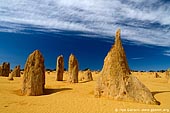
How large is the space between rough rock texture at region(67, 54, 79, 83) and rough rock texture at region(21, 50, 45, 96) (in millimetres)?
8327

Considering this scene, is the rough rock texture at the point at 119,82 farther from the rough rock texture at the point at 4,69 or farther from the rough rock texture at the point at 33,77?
the rough rock texture at the point at 4,69

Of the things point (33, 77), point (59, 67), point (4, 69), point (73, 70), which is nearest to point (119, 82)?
point (33, 77)

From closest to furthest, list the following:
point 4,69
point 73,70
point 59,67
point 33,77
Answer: point 33,77 → point 73,70 → point 59,67 → point 4,69

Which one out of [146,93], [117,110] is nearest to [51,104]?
[117,110]

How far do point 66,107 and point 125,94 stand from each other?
4.06 m

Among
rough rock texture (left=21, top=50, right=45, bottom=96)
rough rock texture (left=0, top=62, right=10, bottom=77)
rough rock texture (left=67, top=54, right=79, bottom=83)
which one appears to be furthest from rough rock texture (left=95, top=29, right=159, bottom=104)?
rough rock texture (left=0, top=62, right=10, bottom=77)

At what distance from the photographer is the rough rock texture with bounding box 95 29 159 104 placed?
13.7 m

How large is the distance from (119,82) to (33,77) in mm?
7460

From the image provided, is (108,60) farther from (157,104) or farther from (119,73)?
(157,104)

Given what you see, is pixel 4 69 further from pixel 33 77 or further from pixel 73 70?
pixel 33 77

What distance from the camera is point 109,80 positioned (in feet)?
48.5

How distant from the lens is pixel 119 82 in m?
14.5

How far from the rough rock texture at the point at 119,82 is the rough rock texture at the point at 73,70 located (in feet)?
36.0

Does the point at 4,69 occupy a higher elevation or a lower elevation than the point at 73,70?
higher
